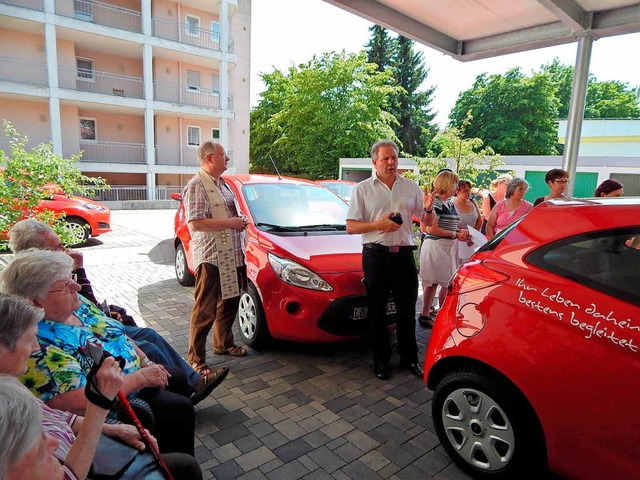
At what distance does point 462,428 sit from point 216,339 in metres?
2.30

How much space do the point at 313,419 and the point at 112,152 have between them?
20.9 m

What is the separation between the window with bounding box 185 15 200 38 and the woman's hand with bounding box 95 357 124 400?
2415cm

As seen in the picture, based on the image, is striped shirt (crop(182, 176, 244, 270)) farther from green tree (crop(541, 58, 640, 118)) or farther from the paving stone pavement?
green tree (crop(541, 58, 640, 118))

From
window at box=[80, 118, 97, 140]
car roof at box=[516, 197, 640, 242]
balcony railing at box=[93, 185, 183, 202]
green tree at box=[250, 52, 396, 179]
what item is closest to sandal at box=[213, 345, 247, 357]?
car roof at box=[516, 197, 640, 242]

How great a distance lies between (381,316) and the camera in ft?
11.1

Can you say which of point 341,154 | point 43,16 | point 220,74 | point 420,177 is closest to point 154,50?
point 220,74

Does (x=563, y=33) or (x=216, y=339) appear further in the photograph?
(x=563, y=33)

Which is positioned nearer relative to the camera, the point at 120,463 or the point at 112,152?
the point at 120,463

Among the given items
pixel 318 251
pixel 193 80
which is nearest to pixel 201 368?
pixel 318 251

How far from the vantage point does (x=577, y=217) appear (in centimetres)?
214

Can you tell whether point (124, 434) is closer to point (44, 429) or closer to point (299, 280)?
point (44, 429)

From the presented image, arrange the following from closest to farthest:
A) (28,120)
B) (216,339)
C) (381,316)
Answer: (381,316) < (216,339) < (28,120)

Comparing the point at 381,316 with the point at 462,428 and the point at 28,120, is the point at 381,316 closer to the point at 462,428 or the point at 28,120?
the point at 462,428

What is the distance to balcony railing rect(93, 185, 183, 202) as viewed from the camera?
1945 cm
